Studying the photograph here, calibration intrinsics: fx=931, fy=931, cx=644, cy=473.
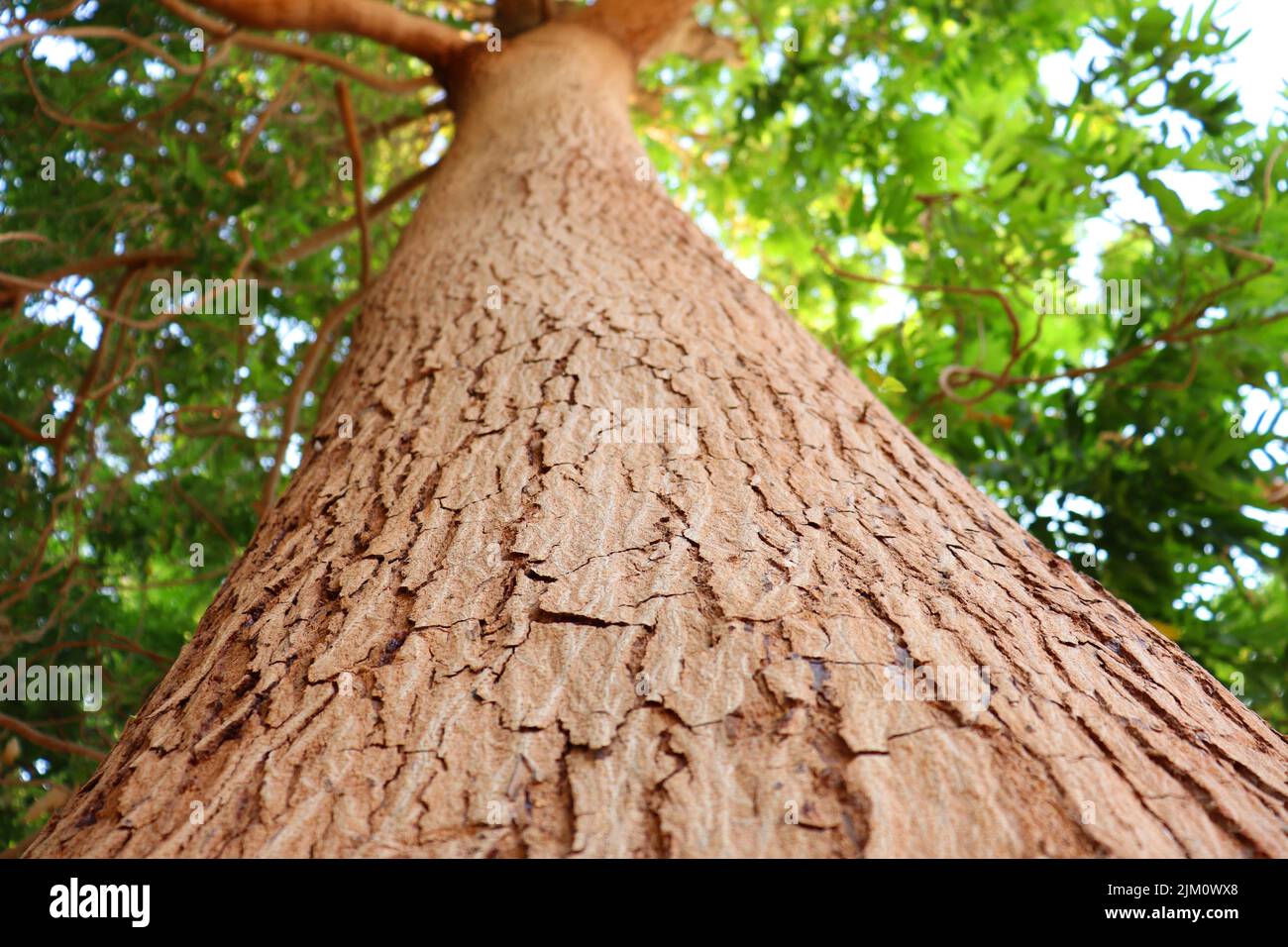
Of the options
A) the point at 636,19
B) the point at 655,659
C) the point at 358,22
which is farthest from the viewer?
the point at 636,19

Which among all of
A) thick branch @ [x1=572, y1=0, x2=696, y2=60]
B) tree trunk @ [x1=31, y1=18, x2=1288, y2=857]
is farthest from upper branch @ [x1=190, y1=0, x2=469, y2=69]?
tree trunk @ [x1=31, y1=18, x2=1288, y2=857]

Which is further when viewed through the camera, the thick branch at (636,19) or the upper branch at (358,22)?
the thick branch at (636,19)

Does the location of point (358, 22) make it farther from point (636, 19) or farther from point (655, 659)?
point (655, 659)

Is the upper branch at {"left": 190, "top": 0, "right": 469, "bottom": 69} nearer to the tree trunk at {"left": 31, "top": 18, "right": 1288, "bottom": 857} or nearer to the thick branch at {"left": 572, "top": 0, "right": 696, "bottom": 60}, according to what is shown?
the thick branch at {"left": 572, "top": 0, "right": 696, "bottom": 60}

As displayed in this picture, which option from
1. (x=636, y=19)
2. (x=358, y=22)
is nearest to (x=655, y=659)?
(x=358, y=22)

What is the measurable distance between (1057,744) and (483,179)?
98.2 inches

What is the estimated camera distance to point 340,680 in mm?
1219

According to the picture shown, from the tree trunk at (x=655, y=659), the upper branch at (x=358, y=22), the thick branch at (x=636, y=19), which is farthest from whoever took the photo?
the thick branch at (x=636, y=19)

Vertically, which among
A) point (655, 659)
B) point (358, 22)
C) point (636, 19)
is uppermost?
point (636, 19)

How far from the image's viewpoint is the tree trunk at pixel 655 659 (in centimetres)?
98

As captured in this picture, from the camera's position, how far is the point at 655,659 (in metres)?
1.17

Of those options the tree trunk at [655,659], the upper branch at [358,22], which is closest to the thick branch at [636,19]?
the upper branch at [358,22]

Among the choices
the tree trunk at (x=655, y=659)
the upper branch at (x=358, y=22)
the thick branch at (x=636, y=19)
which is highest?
the thick branch at (x=636, y=19)

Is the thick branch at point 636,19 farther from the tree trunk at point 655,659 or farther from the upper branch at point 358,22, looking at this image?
the tree trunk at point 655,659
